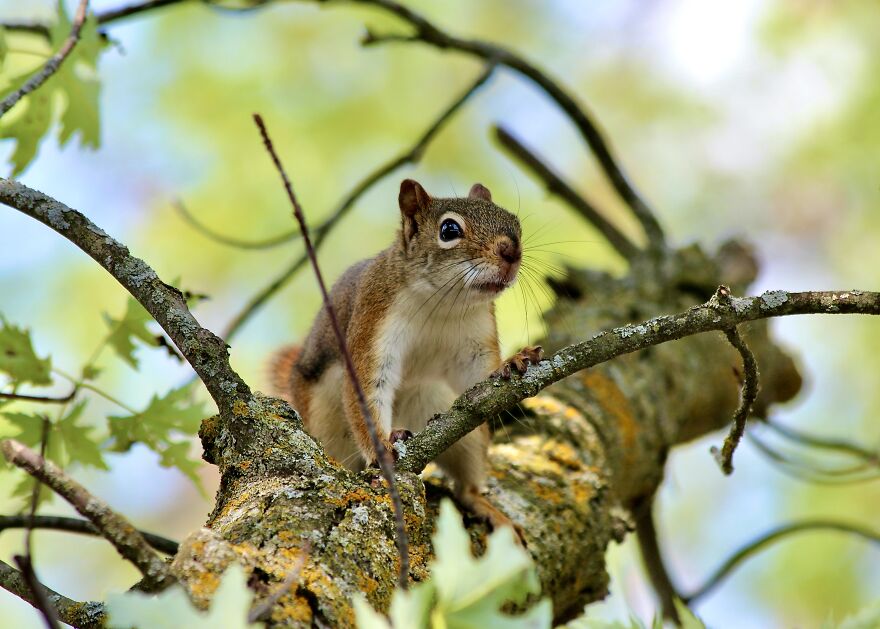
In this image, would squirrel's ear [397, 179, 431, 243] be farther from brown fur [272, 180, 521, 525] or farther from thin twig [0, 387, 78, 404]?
thin twig [0, 387, 78, 404]

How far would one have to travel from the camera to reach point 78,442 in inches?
112

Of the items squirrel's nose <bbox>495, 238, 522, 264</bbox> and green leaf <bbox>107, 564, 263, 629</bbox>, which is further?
squirrel's nose <bbox>495, 238, 522, 264</bbox>

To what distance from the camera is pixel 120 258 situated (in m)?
2.33

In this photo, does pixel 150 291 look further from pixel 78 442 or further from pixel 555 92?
pixel 555 92

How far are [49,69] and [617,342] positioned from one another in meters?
1.84

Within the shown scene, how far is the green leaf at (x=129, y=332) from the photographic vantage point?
2934mm

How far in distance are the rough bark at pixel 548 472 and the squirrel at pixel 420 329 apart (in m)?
0.33

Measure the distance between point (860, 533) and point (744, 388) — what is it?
4.94 feet

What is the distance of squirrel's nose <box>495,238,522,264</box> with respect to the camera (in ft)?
12.2

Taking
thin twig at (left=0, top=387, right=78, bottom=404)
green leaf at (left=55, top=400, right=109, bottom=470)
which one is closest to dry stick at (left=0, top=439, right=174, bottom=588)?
thin twig at (left=0, top=387, right=78, bottom=404)

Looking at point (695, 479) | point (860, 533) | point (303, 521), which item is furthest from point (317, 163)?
point (303, 521)

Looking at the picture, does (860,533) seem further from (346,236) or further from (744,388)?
(346,236)

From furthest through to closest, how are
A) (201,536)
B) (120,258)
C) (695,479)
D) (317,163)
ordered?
(695,479) → (317,163) → (120,258) → (201,536)

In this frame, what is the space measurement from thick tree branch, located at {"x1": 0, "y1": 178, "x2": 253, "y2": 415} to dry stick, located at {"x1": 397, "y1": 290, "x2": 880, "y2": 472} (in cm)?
48
